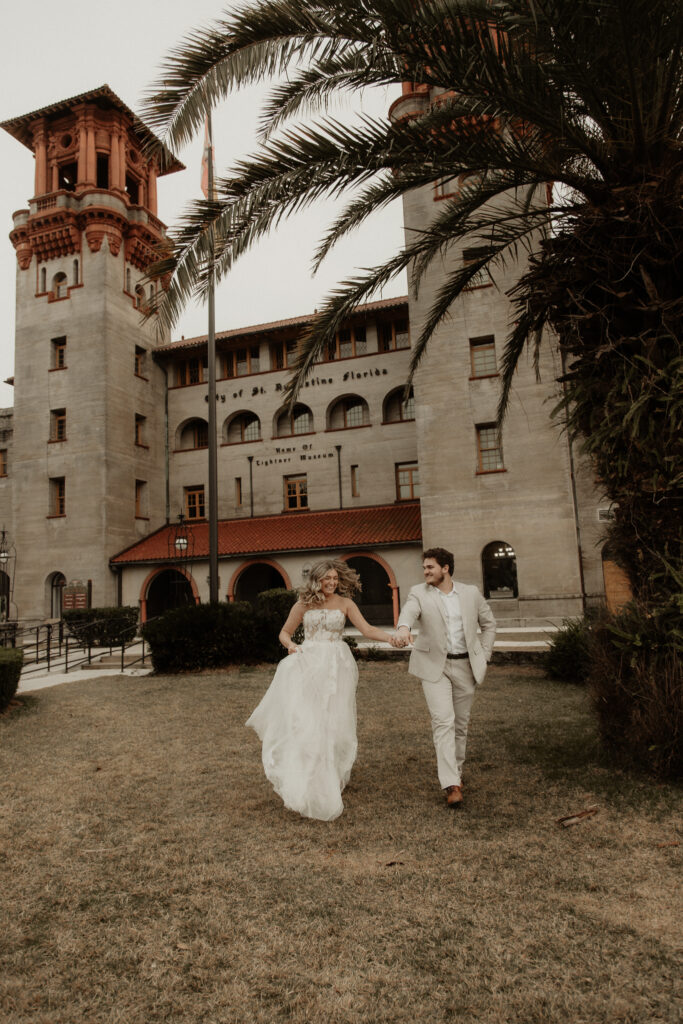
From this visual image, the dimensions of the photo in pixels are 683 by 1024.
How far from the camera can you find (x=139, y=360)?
3080 centimetres

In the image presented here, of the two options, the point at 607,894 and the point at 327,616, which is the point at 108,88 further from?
the point at 607,894

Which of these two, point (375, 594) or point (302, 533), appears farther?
point (375, 594)

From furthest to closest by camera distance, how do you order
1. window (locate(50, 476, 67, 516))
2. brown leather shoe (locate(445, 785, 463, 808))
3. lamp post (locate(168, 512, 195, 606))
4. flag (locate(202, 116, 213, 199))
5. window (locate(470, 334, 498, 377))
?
1. window (locate(50, 476, 67, 516))
2. lamp post (locate(168, 512, 195, 606))
3. window (locate(470, 334, 498, 377))
4. flag (locate(202, 116, 213, 199))
5. brown leather shoe (locate(445, 785, 463, 808))

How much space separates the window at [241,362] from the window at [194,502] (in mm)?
5652

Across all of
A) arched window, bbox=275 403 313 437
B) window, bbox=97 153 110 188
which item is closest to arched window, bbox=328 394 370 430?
arched window, bbox=275 403 313 437

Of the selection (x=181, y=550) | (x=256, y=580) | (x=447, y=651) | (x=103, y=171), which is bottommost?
(x=447, y=651)

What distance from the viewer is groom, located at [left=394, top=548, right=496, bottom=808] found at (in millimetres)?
5312

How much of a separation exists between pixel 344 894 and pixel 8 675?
8210mm

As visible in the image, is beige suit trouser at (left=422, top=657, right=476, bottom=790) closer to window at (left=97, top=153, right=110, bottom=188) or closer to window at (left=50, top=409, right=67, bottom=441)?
window at (left=50, top=409, right=67, bottom=441)

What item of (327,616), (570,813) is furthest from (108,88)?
(570,813)

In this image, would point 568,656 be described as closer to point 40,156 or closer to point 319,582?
point 319,582

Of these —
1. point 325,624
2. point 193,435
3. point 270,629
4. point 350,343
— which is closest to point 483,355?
point 350,343

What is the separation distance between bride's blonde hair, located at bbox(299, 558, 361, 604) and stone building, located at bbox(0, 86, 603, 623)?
17257 mm

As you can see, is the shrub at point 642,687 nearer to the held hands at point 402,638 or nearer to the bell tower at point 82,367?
the held hands at point 402,638
